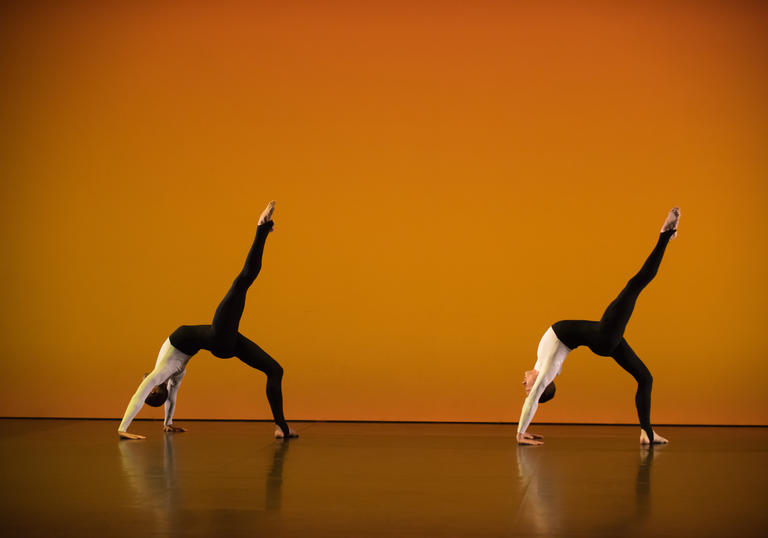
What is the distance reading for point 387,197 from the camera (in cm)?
758

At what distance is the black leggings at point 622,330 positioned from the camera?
5.69 m

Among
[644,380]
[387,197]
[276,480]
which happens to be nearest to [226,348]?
[276,480]

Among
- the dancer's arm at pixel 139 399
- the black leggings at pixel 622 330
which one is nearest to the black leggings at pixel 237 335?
the dancer's arm at pixel 139 399

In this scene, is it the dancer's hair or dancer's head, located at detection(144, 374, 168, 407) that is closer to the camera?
the dancer's hair

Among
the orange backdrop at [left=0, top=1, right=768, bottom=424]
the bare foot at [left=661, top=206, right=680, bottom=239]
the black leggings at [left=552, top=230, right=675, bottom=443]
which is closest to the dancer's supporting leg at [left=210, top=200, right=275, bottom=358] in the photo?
the orange backdrop at [left=0, top=1, right=768, bottom=424]

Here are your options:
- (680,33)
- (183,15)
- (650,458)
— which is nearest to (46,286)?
(183,15)

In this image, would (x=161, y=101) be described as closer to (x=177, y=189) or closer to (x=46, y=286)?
(x=177, y=189)

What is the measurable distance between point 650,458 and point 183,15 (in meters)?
5.48

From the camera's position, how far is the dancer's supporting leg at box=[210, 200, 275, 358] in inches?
236

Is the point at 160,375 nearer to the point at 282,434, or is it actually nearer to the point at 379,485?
the point at 282,434

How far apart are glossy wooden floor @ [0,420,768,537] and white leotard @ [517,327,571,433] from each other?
255 mm

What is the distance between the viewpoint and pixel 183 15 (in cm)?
786

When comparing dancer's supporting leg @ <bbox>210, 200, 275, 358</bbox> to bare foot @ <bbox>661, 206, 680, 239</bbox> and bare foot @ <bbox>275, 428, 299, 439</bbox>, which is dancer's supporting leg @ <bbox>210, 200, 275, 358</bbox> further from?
bare foot @ <bbox>661, 206, 680, 239</bbox>

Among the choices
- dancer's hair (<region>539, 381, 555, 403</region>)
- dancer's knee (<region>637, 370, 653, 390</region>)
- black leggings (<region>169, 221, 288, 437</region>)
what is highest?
black leggings (<region>169, 221, 288, 437</region>)
